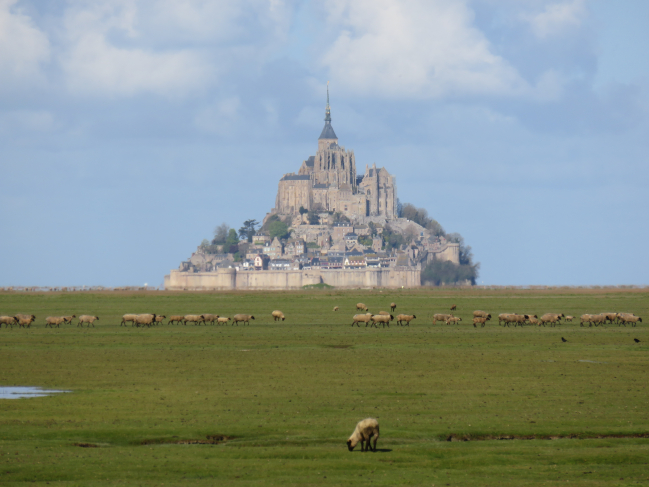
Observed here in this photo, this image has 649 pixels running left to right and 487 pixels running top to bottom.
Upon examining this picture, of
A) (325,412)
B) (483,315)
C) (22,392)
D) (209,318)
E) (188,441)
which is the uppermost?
(483,315)

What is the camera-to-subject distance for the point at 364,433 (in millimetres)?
19203

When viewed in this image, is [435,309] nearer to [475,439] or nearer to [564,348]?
[564,348]

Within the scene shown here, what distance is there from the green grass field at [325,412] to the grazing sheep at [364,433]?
31 centimetres

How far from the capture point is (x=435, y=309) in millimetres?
80250

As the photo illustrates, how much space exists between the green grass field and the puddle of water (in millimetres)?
908

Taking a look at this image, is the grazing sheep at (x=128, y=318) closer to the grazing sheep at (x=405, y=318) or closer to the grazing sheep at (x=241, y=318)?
the grazing sheep at (x=241, y=318)

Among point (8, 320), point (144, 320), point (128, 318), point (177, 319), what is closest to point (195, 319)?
point (177, 319)

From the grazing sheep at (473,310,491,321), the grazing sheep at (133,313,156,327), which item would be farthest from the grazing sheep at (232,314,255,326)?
the grazing sheep at (473,310,491,321)

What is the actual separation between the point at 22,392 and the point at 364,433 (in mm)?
13672

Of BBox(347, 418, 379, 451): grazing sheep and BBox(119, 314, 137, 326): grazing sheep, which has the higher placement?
BBox(119, 314, 137, 326): grazing sheep

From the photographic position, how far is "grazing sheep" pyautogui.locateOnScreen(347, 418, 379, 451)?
19008 mm

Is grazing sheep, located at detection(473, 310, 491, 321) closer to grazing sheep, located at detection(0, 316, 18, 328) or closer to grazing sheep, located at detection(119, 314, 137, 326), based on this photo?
grazing sheep, located at detection(119, 314, 137, 326)

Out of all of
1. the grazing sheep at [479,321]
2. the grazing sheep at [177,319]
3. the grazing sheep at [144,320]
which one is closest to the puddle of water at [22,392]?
the grazing sheep at [144,320]

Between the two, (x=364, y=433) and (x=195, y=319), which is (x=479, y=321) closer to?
(x=195, y=319)
